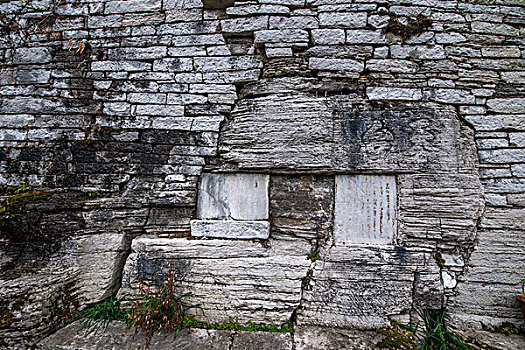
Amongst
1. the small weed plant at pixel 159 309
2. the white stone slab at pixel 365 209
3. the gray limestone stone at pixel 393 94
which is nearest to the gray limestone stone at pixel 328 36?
the gray limestone stone at pixel 393 94

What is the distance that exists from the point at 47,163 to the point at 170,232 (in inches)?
60.8

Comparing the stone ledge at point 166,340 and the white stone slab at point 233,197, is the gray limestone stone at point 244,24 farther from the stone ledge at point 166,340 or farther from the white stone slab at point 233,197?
the stone ledge at point 166,340

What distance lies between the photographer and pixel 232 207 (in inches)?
105

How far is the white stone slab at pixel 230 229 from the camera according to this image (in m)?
2.57

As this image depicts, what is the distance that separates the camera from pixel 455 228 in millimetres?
2414

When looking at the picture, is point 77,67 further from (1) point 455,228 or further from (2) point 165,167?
(1) point 455,228

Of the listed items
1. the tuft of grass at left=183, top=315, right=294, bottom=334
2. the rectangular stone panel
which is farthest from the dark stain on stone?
the tuft of grass at left=183, top=315, right=294, bottom=334

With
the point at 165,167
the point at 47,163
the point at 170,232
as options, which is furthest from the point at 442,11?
the point at 47,163

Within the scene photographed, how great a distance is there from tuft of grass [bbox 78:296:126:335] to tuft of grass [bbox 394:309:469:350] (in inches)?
116

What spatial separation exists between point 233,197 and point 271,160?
594mm

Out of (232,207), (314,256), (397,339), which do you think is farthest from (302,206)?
(397,339)

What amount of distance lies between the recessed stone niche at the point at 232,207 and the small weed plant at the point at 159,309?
2.08 feet

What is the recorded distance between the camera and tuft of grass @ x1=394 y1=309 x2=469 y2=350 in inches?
90.6

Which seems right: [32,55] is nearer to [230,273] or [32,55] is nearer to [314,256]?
[230,273]
